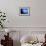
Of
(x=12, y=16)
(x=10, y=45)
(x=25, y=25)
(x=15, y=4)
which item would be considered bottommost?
(x=10, y=45)

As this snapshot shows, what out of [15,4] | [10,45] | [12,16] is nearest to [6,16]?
[12,16]

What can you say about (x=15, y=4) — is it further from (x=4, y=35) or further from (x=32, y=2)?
(x=4, y=35)

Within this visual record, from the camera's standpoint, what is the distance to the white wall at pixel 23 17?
14.2 feet

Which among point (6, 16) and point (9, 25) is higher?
point (6, 16)

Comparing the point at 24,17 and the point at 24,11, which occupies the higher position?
the point at 24,11

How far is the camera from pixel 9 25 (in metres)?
4.36

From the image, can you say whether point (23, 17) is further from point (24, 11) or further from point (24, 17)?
point (24, 11)

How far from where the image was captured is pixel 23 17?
4.34 metres

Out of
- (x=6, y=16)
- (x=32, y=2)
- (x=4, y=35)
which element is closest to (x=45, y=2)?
(x=32, y=2)

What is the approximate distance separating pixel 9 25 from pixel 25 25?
1.55 feet

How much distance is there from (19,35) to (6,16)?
0.68 m

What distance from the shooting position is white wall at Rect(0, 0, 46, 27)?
432 cm

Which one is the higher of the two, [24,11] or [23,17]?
[24,11]

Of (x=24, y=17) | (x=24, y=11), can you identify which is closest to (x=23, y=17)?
(x=24, y=17)
